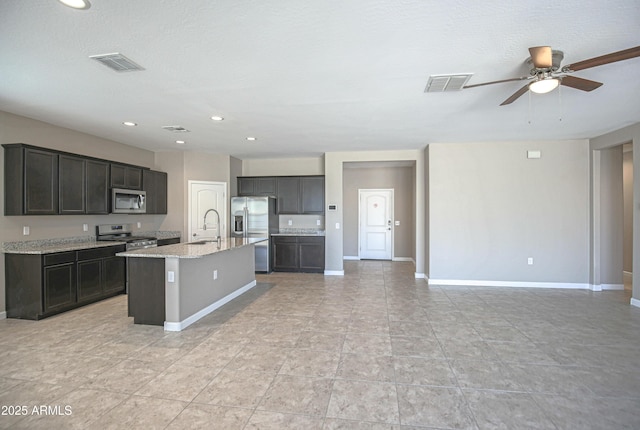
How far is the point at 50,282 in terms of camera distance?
3816mm

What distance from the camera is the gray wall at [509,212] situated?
17.9 ft

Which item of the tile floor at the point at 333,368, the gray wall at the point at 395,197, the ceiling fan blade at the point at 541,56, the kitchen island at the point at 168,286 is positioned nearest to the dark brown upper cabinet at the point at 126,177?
the tile floor at the point at 333,368

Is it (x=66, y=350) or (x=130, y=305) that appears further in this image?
(x=130, y=305)

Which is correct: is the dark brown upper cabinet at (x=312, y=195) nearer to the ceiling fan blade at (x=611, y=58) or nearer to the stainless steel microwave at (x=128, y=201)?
the stainless steel microwave at (x=128, y=201)

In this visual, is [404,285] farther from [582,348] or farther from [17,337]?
[17,337]

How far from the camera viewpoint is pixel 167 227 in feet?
20.9

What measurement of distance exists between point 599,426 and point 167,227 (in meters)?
6.74

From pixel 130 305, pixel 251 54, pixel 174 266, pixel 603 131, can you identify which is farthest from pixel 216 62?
pixel 603 131

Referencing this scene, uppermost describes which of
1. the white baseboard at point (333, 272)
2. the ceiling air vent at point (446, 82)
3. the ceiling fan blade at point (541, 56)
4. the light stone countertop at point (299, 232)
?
the ceiling air vent at point (446, 82)

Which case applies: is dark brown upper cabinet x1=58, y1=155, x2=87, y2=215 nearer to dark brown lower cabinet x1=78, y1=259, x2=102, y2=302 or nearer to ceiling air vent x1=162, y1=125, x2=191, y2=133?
dark brown lower cabinet x1=78, y1=259, x2=102, y2=302

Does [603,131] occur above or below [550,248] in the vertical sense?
above

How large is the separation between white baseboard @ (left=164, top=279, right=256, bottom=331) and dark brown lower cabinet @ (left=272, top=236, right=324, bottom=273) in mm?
1635

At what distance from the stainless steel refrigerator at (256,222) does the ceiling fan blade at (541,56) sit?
5.38 m

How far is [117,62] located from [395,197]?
7.06 m
